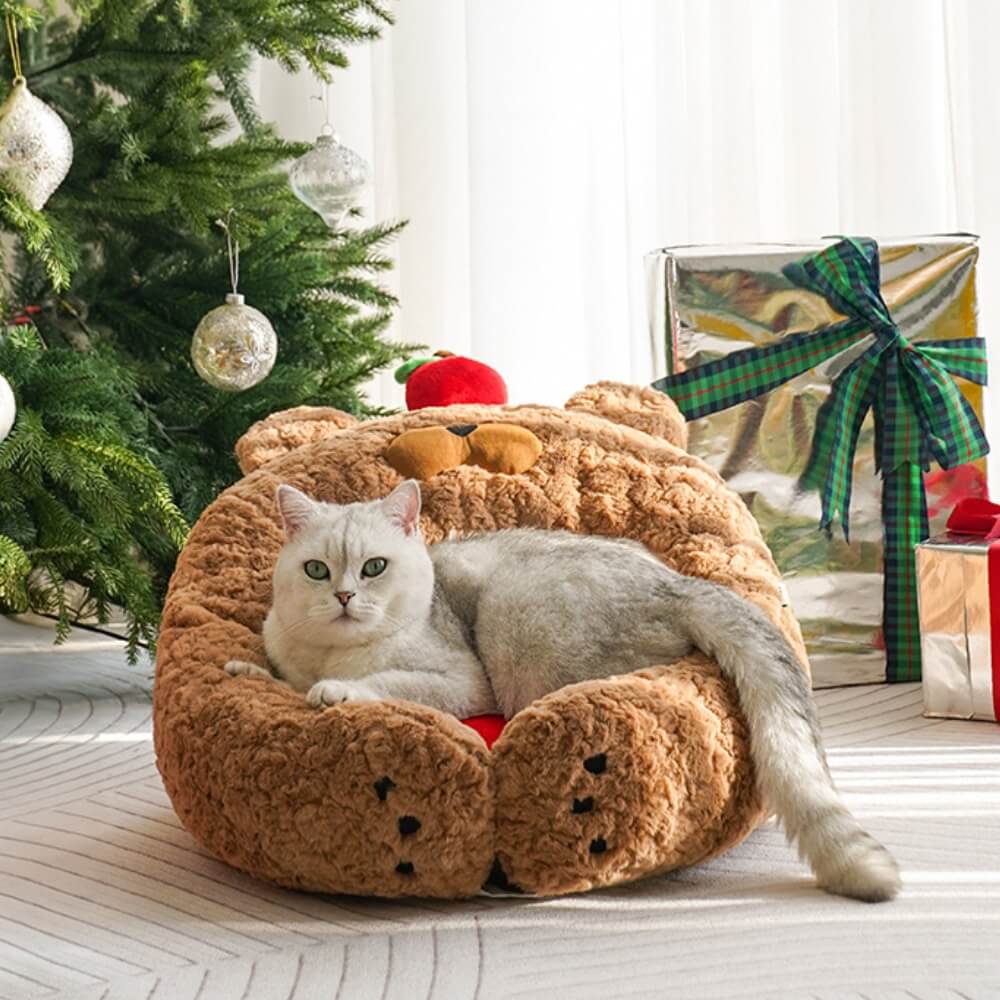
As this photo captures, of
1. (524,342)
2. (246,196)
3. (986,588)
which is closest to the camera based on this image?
(986,588)

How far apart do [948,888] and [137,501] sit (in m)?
1.10

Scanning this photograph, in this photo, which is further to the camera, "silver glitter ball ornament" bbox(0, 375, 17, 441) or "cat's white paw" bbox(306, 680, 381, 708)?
"silver glitter ball ornament" bbox(0, 375, 17, 441)

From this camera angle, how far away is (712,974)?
1.03 m

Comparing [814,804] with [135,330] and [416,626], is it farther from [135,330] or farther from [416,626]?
[135,330]

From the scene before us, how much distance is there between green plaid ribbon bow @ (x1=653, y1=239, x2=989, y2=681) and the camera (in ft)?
6.07

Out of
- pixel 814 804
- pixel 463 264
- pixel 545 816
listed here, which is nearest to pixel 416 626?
pixel 545 816

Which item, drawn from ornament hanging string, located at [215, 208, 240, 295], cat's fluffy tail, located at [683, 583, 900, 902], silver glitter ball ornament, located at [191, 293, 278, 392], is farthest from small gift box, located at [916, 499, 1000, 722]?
ornament hanging string, located at [215, 208, 240, 295]

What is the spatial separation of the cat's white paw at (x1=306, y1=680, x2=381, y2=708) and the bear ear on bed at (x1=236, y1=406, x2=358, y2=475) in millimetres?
425

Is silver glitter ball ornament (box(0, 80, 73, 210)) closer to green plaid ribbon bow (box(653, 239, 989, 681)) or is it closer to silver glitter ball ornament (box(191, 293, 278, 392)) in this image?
silver glitter ball ornament (box(191, 293, 278, 392))

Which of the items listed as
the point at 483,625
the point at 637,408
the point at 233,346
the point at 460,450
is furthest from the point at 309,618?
the point at 233,346

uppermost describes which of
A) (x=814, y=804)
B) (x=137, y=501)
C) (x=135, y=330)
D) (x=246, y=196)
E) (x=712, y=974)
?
(x=246, y=196)

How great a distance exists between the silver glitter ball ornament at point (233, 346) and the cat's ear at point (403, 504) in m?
0.72

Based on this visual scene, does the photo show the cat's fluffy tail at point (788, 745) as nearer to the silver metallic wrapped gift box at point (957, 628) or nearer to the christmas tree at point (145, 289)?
the silver metallic wrapped gift box at point (957, 628)

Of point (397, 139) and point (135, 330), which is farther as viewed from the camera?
point (397, 139)
